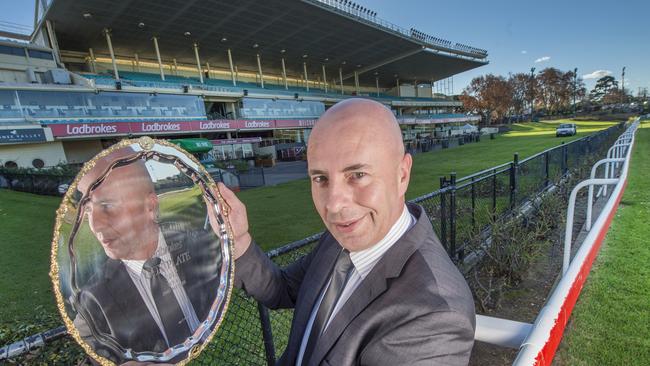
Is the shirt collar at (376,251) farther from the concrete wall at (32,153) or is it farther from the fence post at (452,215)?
the concrete wall at (32,153)

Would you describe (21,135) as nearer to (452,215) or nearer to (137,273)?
(452,215)

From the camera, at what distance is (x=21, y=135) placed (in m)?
21.1

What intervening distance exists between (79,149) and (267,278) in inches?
1292

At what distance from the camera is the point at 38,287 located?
216 inches

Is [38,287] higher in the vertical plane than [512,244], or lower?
lower

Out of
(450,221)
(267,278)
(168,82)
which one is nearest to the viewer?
(267,278)

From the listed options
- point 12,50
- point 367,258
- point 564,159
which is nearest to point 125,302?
point 367,258

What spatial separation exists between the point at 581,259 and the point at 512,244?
2876 mm

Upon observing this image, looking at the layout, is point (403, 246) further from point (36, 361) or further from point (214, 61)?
point (214, 61)

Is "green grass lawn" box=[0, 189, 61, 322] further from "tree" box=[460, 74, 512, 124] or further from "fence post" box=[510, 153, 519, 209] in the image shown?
"tree" box=[460, 74, 512, 124]

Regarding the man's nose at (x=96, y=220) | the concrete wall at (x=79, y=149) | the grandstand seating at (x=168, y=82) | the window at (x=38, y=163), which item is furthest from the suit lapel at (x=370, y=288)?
the grandstand seating at (x=168, y=82)

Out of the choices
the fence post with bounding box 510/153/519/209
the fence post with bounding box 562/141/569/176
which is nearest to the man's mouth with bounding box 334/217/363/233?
the fence post with bounding box 510/153/519/209

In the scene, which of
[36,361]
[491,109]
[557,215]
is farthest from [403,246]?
[491,109]

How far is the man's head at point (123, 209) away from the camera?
3.11 ft
